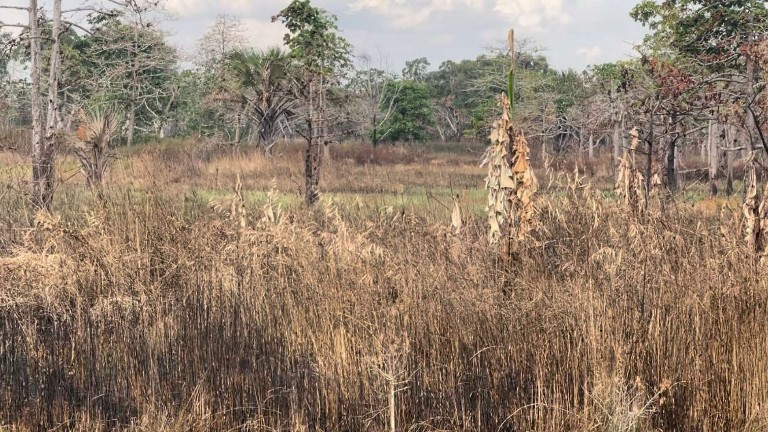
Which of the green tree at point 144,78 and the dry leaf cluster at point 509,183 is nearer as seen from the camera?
the dry leaf cluster at point 509,183

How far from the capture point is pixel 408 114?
51500 mm

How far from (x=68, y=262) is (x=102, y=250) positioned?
266 millimetres

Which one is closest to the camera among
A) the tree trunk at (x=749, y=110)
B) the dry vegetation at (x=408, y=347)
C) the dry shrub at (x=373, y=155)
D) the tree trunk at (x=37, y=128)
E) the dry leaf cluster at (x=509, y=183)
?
the dry vegetation at (x=408, y=347)

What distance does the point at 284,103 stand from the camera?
24500mm

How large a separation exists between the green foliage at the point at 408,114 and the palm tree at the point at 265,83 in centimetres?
2582

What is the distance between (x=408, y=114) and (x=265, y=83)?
95.1 feet

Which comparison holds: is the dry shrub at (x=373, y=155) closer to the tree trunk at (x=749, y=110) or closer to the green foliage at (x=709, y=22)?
the green foliage at (x=709, y=22)

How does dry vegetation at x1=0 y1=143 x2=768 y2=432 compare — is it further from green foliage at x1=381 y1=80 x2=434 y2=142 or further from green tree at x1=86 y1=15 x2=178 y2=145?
green foliage at x1=381 y1=80 x2=434 y2=142

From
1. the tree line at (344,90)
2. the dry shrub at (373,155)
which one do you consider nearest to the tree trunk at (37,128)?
the tree line at (344,90)

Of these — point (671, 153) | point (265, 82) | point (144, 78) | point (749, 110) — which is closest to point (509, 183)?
point (749, 110)

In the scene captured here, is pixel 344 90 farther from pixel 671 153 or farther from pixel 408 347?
pixel 408 347

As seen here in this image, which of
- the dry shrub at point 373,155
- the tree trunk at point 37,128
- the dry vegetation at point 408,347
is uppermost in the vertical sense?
the tree trunk at point 37,128

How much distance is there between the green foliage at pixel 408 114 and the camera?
50688 mm

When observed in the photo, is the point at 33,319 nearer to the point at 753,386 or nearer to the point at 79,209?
the point at 753,386
